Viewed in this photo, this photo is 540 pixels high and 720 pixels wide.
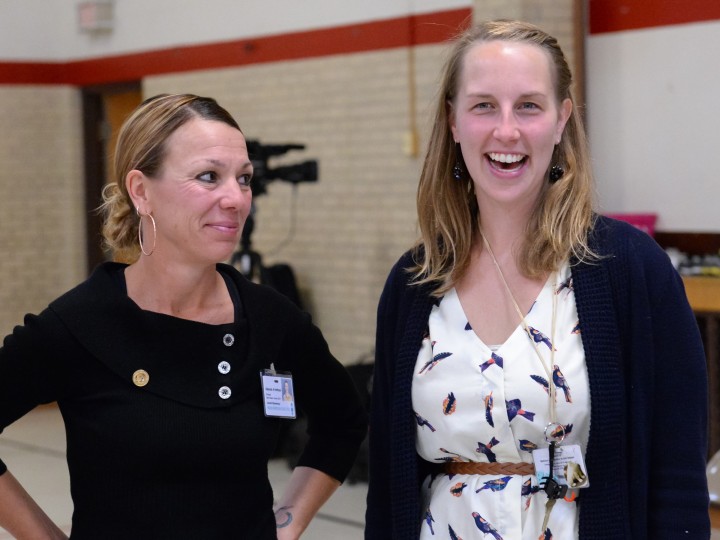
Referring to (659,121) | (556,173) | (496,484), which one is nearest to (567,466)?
(496,484)

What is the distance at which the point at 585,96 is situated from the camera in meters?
5.95

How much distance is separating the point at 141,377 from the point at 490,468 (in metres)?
0.67

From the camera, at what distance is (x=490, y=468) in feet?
6.44

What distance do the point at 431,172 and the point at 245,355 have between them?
0.52 m

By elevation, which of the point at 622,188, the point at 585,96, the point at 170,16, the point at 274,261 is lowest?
the point at 274,261

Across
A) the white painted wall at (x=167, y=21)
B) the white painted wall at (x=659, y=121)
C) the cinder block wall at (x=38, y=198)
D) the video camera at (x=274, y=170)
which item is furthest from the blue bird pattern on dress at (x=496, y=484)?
the cinder block wall at (x=38, y=198)

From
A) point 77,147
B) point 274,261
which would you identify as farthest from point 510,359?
point 77,147

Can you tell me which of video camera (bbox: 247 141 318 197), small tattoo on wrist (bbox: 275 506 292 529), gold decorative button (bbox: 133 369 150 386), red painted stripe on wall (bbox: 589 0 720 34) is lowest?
small tattoo on wrist (bbox: 275 506 292 529)

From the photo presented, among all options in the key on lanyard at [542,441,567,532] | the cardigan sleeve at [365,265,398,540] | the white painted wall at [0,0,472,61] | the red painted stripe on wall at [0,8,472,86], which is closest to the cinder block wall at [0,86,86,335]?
the red painted stripe on wall at [0,8,472,86]

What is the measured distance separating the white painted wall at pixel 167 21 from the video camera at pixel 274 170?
1113 millimetres

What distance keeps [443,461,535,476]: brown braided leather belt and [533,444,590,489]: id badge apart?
0.18 feet

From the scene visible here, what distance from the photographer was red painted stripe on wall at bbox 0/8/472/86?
6719mm

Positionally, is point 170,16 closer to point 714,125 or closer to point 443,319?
point 714,125

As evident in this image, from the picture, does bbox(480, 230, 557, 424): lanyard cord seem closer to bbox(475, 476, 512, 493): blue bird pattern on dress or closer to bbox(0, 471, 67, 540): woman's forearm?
bbox(475, 476, 512, 493): blue bird pattern on dress
